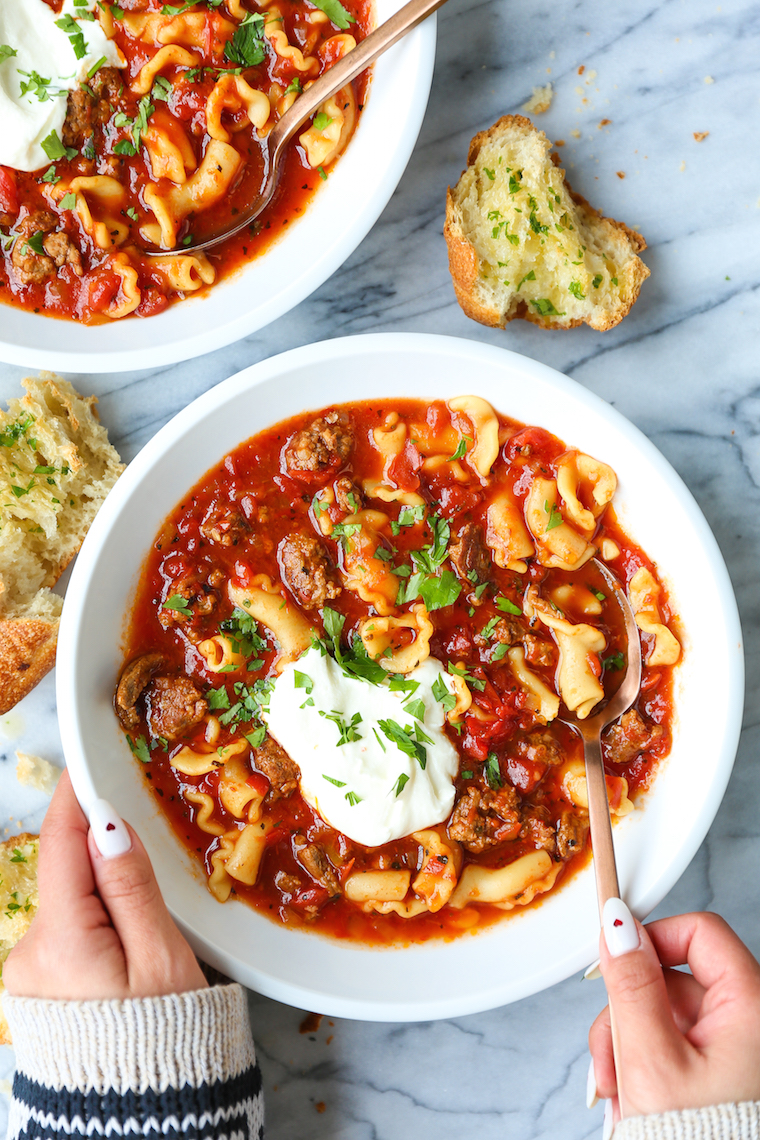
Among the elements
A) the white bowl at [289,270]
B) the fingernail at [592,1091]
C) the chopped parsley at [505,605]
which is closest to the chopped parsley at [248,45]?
the white bowl at [289,270]

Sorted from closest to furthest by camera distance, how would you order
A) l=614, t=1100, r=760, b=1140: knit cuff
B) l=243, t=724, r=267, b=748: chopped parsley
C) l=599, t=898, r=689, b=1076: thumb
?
l=614, t=1100, r=760, b=1140: knit cuff → l=599, t=898, r=689, b=1076: thumb → l=243, t=724, r=267, b=748: chopped parsley

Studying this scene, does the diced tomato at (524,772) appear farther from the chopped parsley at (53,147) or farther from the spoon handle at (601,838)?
the chopped parsley at (53,147)

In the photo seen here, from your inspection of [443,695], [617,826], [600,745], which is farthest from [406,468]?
[617,826]

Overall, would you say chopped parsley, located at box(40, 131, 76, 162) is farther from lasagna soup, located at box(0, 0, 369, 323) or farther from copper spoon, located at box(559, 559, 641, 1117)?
copper spoon, located at box(559, 559, 641, 1117)

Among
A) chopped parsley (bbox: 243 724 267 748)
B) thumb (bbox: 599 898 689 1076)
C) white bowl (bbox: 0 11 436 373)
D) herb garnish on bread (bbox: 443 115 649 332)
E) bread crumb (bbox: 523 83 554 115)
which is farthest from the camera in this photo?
bread crumb (bbox: 523 83 554 115)

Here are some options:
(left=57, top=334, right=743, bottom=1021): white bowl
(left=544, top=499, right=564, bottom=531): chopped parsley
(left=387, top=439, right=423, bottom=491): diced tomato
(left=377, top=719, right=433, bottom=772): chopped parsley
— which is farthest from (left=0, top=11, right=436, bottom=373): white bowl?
(left=377, top=719, right=433, bottom=772): chopped parsley

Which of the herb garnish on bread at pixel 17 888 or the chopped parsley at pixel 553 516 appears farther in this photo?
the herb garnish on bread at pixel 17 888

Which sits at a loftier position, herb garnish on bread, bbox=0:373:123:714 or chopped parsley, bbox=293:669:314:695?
herb garnish on bread, bbox=0:373:123:714

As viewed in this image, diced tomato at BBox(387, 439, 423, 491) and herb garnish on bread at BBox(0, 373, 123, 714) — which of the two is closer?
diced tomato at BBox(387, 439, 423, 491)
